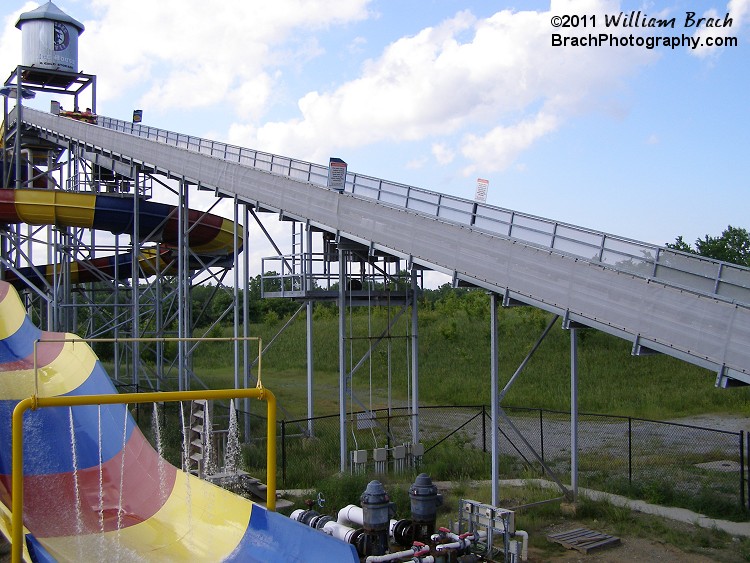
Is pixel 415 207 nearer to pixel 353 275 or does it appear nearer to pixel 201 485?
pixel 353 275

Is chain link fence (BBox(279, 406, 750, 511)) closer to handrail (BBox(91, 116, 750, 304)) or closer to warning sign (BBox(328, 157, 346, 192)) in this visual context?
handrail (BBox(91, 116, 750, 304))

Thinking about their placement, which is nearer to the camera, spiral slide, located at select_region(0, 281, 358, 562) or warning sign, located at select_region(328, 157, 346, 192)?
spiral slide, located at select_region(0, 281, 358, 562)

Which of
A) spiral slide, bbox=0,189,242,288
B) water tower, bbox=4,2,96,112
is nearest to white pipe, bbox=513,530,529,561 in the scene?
spiral slide, bbox=0,189,242,288

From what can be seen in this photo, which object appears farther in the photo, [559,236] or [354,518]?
[559,236]

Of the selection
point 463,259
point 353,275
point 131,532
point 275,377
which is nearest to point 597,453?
point 353,275

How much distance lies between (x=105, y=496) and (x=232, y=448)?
15.7 ft

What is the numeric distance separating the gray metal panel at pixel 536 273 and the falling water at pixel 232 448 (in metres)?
4.77

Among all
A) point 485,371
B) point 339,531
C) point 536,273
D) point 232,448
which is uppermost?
point 536,273

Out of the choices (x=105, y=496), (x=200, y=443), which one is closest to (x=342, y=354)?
(x=200, y=443)

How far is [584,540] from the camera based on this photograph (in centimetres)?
1216

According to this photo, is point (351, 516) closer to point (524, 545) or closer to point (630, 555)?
point (524, 545)

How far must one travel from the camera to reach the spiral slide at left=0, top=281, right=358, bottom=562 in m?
10.5

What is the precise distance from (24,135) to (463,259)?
26.7m

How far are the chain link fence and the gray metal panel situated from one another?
2.48 m
